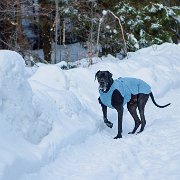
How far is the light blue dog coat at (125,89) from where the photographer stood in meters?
8.09

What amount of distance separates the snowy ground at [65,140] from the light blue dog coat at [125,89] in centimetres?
48

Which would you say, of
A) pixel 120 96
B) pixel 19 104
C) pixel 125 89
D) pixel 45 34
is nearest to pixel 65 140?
pixel 19 104

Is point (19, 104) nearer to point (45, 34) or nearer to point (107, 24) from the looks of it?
point (107, 24)

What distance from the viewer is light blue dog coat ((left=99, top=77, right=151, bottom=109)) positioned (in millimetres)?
8086

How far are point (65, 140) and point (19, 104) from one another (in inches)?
37.4

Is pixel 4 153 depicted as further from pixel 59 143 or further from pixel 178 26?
pixel 178 26

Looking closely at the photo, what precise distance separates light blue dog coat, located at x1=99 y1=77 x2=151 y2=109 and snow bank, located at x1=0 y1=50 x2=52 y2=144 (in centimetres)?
159

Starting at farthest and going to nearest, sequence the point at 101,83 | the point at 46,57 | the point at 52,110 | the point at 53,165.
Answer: the point at 46,57 < the point at 101,83 < the point at 52,110 < the point at 53,165

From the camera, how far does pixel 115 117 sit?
9609mm

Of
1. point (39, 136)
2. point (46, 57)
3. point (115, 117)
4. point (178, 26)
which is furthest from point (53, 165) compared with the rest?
point (178, 26)

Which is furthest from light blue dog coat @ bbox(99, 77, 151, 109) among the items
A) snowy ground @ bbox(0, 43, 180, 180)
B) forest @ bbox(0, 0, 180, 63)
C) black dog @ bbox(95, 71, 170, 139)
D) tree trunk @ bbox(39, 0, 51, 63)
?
tree trunk @ bbox(39, 0, 51, 63)

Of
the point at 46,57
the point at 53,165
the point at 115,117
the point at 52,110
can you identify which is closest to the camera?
the point at 53,165

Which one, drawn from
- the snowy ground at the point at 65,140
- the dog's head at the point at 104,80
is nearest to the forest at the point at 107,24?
the snowy ground at the point at 65,140

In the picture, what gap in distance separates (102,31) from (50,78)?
38.7 feet
